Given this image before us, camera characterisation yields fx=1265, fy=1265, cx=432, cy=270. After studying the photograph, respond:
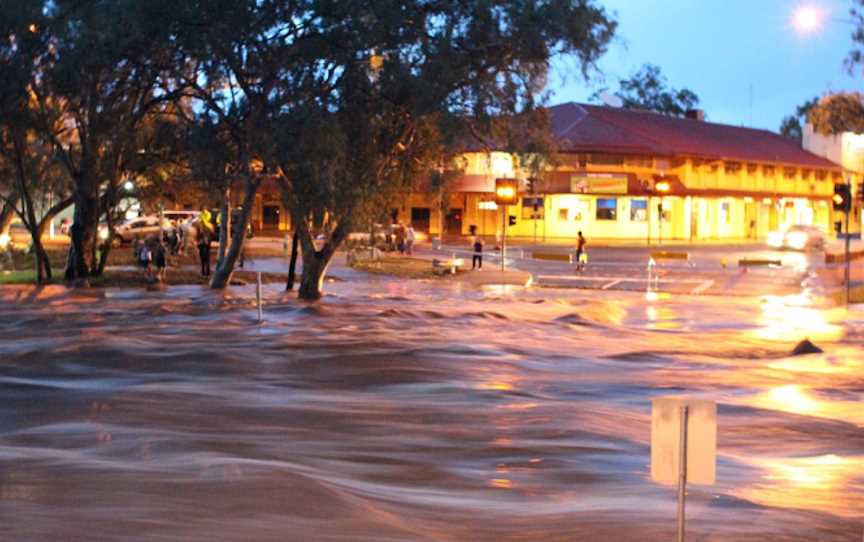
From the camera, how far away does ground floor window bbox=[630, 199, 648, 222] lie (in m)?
82.6

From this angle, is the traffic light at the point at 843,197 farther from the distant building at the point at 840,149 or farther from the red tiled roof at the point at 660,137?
the distant building at the point at 840,149

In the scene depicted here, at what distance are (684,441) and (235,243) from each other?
29242mm

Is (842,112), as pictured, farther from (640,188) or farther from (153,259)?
(640,188)

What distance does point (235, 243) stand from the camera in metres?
35.6

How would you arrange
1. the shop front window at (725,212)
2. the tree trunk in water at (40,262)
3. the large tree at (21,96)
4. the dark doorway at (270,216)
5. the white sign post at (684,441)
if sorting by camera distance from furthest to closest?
the dark doorway at (270,216), the shop front window at (725,212), the tree trunk in water at (40,262), the large tree at (21,96), the white sign post at (684,441)

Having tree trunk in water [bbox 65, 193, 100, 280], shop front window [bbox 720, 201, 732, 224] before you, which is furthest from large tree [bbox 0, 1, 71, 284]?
shop front window [bbox 720, 201, 732, 224]

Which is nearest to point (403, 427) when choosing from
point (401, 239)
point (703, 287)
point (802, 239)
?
point (703, 287)

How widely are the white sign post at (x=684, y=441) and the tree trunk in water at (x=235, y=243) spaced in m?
26.9

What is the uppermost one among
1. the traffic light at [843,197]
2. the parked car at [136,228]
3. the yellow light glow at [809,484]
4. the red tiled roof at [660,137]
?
the red tiled roof at [660,137]

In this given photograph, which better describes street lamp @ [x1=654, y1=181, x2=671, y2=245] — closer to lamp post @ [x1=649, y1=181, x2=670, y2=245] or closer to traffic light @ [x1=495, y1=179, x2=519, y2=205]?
lamp post @ [x1=649, y1=181, x2=670, y2=245]

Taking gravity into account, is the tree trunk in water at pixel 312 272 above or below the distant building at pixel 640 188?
below

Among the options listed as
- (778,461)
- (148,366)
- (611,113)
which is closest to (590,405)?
(778,461)

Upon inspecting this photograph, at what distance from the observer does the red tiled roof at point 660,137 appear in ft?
261

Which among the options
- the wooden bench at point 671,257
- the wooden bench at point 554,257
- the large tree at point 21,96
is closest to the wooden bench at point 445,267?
the wooden bench at point 554,257
